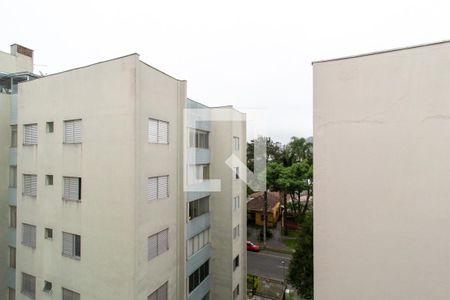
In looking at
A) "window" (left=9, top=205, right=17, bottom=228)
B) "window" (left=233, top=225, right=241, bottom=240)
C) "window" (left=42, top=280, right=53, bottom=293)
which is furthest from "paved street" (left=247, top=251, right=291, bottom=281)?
"window" (left=9, top=205, right=17, bottom=228)

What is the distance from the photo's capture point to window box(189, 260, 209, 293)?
456 inches

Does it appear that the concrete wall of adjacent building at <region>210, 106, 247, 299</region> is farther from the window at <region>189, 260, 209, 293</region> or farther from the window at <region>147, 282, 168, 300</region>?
the window at <region>147, 282, 168, 300</region>

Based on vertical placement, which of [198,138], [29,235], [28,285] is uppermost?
[198,138]

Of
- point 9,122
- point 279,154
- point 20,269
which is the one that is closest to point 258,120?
point 9,122

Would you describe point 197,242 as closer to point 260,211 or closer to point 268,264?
point 268,264

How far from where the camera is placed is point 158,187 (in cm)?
924

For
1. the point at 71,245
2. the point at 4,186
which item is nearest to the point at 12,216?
the point at 4,186

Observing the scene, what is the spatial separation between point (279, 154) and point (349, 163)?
81.3 ft

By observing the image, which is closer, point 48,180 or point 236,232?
point 48,180

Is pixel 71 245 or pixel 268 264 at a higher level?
pixel 71 245

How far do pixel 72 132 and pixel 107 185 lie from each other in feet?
8.99

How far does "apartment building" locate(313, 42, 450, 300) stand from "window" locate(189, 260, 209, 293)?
27.9 feet

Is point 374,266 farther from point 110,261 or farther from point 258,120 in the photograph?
point 258,120

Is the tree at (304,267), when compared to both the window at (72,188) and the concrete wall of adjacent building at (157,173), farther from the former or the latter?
the window at (72,188)
